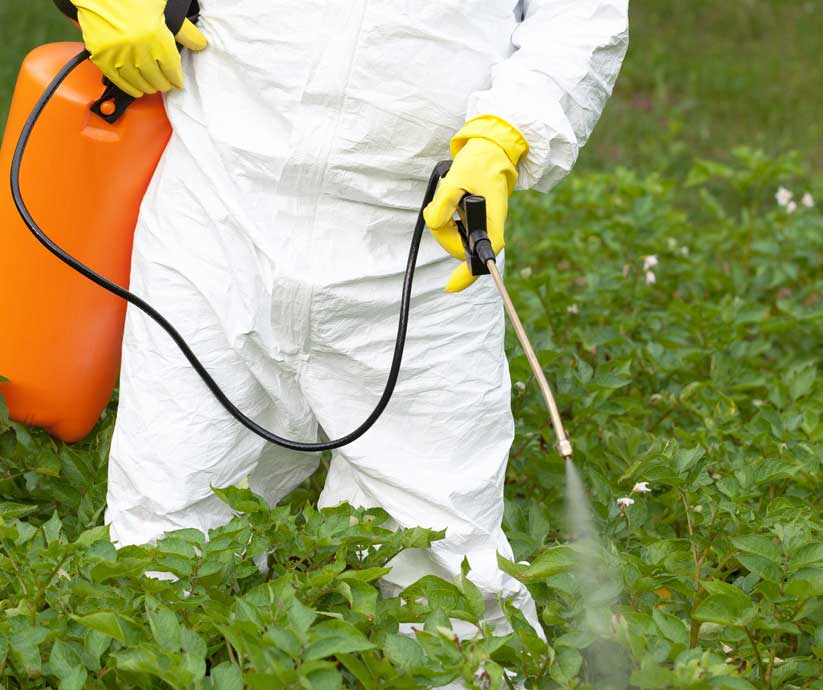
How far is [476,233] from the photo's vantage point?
1627 millimetres

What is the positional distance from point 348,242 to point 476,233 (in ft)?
0.72

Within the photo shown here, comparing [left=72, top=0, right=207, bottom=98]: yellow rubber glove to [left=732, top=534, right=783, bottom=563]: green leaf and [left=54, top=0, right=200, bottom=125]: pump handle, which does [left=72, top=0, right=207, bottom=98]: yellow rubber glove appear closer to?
[left=54, top=0, right=200, bottom=125]: pump handle

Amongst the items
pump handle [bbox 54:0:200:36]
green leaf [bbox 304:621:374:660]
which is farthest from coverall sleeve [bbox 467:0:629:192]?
green leaf [bbox 304:621:374:660]

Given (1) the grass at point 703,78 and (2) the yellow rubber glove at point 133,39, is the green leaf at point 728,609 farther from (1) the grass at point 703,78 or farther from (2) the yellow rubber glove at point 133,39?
(1) the grass at point 703,78

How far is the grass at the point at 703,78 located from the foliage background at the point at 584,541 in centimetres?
150

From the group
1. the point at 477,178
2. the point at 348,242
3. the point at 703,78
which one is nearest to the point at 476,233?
the point at 477,178

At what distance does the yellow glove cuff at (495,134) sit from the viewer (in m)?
1.63

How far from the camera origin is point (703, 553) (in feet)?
6.33

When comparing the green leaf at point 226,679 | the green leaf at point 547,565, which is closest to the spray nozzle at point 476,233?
the green leaf at point 547,565

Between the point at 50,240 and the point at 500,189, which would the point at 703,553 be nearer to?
the point at 500,189

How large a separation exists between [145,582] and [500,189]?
2.28 feet

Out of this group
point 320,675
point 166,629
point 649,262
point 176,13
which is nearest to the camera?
point 320,675

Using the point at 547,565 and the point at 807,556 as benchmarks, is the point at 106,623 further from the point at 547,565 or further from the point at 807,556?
the point at 807,556

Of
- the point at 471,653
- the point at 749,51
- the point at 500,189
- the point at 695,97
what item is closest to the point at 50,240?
the point at 500,189
